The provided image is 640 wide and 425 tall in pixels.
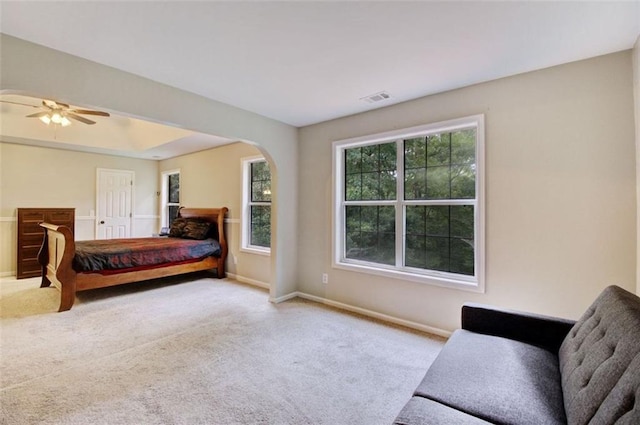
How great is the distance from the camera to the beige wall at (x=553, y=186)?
2090 mm

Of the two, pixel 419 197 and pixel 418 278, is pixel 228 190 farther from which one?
pixel 418 278

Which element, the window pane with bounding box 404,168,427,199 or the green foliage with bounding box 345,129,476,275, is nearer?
the green foliage with bounding box 345,129,476,275

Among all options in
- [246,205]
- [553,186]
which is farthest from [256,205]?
[553,186]

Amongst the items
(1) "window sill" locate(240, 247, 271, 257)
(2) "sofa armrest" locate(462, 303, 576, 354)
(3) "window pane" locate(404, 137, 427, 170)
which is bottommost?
(2) "sofa armrest" locate(462, 303, 576, 354)

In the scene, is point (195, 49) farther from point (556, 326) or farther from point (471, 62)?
point (556, 326)

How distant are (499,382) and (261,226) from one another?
400 centimetres

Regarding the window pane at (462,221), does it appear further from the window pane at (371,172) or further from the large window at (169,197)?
the large window at (169,197)

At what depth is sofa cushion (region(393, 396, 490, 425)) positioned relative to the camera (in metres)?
1.07

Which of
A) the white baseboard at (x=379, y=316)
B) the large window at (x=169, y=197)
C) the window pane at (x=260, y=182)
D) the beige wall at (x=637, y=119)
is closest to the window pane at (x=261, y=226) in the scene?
the window pane at (x=260, y=182)

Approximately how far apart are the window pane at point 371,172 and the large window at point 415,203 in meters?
0.01

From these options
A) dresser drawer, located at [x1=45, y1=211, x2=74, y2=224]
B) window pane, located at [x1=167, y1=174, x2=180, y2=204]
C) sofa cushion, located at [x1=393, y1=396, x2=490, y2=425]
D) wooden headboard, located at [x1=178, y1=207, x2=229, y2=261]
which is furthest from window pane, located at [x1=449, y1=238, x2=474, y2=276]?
dresser drawer, located at [x1=45, y1=211, x2=74, y2=224]

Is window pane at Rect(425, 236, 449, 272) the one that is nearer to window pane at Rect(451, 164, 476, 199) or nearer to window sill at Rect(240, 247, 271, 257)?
window pane at Rect(451, 164, 476, 199)

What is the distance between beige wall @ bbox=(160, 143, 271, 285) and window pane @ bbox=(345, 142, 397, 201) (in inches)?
69.4

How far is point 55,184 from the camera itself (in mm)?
5590
